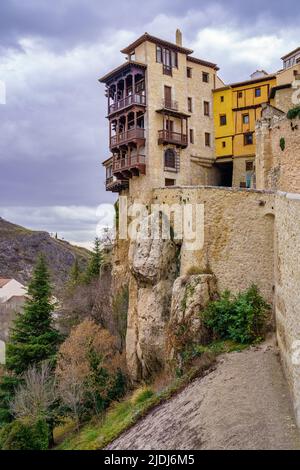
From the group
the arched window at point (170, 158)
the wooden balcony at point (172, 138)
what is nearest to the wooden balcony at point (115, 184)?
the arched window at point (170, 158)

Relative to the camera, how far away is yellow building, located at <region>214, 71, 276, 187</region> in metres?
36.2

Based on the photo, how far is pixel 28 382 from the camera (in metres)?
26.9

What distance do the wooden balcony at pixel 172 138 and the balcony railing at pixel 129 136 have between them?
134cm

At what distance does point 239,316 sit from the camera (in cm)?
2020

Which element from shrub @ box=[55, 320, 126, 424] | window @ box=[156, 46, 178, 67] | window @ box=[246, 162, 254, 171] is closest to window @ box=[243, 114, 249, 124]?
window @ box=[246, 162, 254, 171]

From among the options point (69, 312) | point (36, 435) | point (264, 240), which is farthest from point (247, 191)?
point (69, 312)

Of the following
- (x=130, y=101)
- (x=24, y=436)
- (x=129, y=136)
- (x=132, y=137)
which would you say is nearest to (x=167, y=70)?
(x=130, y=101)

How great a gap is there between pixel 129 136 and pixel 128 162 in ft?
6.07

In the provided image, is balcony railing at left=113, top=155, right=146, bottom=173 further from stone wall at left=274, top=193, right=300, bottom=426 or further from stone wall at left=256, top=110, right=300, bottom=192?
stone wall at left=274, top=193, right=300, bottom=426

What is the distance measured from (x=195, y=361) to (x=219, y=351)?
1244 millimetres

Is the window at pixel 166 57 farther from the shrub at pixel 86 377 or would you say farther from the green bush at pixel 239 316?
the shrub at pixel 86 377

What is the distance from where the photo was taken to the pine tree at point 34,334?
30156 mm

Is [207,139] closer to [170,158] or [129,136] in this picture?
[170,158]

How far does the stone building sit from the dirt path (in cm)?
1690
